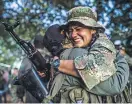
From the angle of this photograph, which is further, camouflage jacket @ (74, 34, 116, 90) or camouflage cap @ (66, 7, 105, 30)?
camouflage cap @ (66, 7, 105, 30)

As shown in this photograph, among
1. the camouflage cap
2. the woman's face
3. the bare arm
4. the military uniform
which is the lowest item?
the military uniform

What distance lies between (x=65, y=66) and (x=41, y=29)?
5.12 meters

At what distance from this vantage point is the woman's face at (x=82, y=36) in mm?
3256

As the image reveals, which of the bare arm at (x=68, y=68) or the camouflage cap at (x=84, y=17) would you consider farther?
the camouflage cap at (x=84, y=17)

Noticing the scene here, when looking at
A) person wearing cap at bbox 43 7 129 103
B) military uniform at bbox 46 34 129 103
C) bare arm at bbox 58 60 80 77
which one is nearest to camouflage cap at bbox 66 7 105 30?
person wearing cap at bbox 43 7 129 103

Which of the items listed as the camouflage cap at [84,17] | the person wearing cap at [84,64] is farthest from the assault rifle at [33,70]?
the camouflage cap at [84,17]

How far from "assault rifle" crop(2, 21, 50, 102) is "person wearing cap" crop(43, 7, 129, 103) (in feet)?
0.75

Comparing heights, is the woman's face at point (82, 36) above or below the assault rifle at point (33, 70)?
above

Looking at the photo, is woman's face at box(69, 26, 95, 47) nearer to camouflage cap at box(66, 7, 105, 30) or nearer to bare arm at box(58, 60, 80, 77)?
camouflage cap at box(66, 7, 105, 30)

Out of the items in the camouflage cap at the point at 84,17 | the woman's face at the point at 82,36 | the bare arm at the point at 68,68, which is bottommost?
the bare arm at the point at 68,68

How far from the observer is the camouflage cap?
10.6 feet

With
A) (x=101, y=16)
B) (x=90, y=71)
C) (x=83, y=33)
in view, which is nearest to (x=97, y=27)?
(x=83, y=33)

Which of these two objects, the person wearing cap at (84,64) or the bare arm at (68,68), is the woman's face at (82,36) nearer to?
the person wearing cap at (84,64)

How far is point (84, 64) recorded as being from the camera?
120 inches
